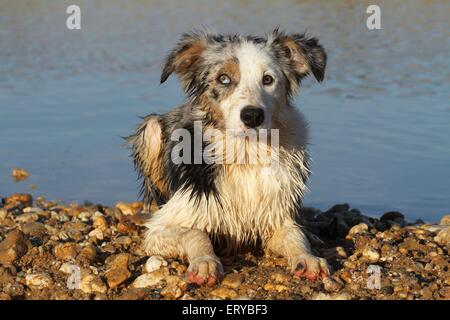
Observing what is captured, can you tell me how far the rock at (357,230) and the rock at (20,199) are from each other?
125 inches

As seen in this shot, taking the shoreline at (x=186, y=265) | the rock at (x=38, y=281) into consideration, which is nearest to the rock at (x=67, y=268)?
the shoreline at (x=186, y=265)

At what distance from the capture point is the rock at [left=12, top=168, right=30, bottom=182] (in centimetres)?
910

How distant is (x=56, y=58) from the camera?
13.8m

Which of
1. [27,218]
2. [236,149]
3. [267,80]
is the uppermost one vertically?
[267,80]

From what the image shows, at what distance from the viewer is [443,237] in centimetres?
681

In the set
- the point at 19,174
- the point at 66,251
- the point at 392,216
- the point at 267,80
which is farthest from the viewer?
the point at 19,174

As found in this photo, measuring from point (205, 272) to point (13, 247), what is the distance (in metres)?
1.45

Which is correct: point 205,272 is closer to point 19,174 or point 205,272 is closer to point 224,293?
point 224,293

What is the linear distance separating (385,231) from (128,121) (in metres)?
4.42

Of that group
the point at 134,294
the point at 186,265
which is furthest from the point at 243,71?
the point at 134,294

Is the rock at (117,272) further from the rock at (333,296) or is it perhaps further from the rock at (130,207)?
the rock at (130,207)

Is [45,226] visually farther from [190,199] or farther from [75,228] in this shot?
[190,199]
